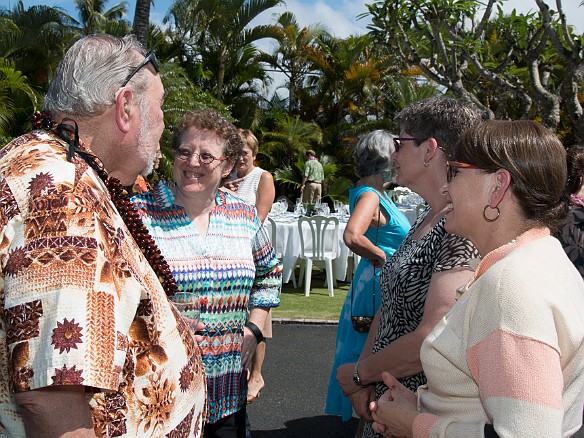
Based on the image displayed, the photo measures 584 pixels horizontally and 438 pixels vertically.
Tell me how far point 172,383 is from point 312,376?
4380 millimetres

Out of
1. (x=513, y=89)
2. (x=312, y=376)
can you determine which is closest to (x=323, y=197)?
(x=513, y=89)

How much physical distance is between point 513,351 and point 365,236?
2.84 meters

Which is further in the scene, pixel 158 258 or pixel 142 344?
pixel 158 258

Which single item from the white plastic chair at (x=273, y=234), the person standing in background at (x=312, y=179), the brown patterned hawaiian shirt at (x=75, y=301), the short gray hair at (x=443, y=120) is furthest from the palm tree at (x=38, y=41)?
the brown patterned hawaiian shirt at (x=75, y=301)

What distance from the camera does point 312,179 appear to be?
20969mm

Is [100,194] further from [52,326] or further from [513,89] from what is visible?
[513,89]

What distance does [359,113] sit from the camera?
2630 centimetres

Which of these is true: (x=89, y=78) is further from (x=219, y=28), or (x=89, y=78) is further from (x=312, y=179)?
(x=219, y=28)

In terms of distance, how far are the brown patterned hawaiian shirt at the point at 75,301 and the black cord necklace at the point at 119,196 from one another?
0.15 feet

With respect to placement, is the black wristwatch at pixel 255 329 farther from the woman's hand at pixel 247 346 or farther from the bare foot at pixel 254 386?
the bare foot at pixel 254 386

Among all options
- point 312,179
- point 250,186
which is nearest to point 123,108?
point 250,186

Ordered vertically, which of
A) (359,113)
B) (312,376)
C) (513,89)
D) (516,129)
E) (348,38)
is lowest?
(312,376)

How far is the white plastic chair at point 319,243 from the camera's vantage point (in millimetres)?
9406

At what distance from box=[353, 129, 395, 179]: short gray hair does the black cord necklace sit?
2245 mm
